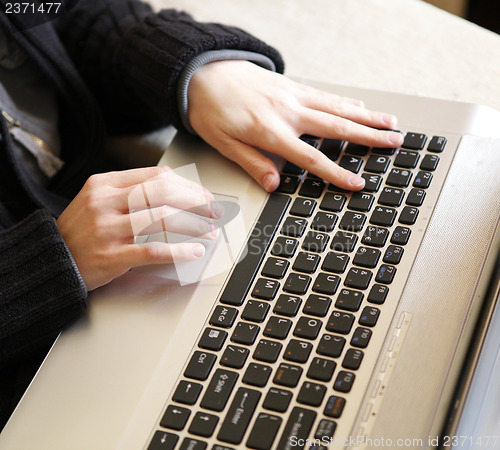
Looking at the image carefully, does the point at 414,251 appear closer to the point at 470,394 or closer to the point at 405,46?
the point at 470,394

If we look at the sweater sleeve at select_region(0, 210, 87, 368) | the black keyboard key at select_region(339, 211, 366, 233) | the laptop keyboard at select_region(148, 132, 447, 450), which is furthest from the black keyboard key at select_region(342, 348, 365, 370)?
the sweater sleeve at select_region(0, 210, 87, 368)

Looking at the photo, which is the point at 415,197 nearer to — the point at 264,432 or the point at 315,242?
the point at 315,242

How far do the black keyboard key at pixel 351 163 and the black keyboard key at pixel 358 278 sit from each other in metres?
0.10

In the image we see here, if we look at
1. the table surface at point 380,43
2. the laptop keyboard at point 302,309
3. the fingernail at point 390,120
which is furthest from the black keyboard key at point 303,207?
the table surface at point 380,43

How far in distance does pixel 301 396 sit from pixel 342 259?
11 centimetres

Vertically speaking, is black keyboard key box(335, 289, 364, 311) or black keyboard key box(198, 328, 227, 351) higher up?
black keyboard key box(335, 289, 364, 311)

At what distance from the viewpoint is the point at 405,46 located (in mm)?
725

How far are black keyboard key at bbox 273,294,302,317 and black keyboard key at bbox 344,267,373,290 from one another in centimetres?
4

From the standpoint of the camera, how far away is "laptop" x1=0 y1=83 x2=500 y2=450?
408mm

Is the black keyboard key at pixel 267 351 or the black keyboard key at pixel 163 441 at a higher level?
the black keyboard key at pixel 267 351

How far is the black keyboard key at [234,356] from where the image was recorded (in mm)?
438

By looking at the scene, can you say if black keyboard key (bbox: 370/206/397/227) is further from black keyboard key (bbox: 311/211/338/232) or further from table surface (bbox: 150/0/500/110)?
table surface (bbox: 150/0/500/110)

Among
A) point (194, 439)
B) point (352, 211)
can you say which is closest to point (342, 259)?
point (352, 211)

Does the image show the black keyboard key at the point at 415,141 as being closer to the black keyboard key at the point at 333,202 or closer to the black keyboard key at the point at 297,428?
the black keyboard key at the point at 333,202
